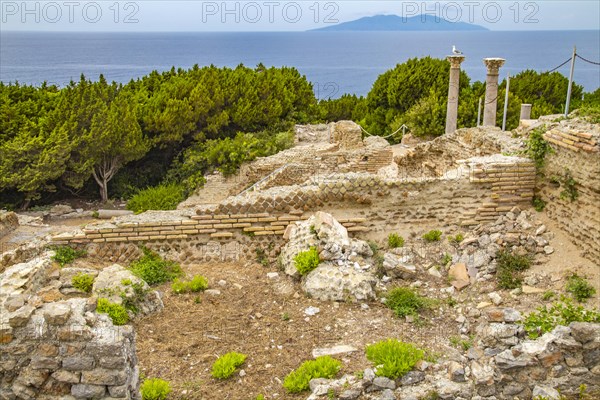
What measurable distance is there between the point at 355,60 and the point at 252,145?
109 meters

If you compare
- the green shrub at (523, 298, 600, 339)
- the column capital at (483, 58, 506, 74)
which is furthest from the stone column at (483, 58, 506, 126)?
the green shrub at (523, 298, 600, 339)

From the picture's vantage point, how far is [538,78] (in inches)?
1302

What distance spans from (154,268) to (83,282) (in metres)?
1.44

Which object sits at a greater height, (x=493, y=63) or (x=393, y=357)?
(x=493, y=63)

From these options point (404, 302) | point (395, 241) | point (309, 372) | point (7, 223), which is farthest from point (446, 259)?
point (7, 223)

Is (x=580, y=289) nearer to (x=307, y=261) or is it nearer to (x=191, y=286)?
(x=307, y=261)

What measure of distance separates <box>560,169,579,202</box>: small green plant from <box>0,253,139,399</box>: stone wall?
7.59 m

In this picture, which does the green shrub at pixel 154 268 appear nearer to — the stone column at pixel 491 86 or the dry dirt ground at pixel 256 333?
the dry dirt ground at pixel 256 333

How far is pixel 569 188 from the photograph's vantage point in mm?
9789

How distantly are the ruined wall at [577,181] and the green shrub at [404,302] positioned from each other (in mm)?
3016

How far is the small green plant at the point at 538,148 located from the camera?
34.5 feet

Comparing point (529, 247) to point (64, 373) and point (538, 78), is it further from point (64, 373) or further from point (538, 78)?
point (538, 78)

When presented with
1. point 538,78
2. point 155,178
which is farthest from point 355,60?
point 155,178

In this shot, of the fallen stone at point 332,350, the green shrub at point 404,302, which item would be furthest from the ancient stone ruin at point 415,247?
the fallen stone at point 332,350
